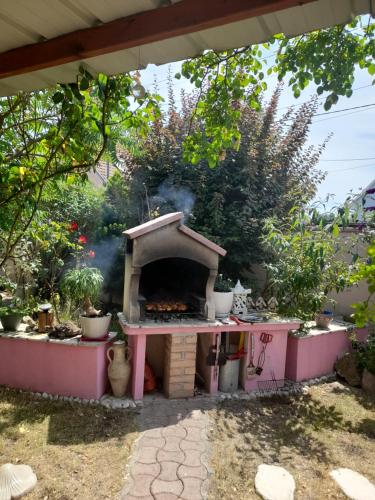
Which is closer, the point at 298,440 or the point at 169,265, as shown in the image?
the point at 298,440

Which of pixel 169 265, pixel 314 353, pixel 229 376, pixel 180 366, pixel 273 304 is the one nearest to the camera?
pixel 180 366

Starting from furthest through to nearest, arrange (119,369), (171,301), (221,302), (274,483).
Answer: (171,301) → (221,302) → (119,369) → (274,483)

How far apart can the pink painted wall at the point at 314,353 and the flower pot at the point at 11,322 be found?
12.7 ft

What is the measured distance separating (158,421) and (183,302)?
71.0 inches

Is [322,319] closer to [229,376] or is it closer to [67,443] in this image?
[229,376]

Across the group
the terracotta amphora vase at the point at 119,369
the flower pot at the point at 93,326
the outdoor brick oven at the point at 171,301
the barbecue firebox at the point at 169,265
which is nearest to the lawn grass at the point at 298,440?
the outdoor brick oven at the point at 171,301

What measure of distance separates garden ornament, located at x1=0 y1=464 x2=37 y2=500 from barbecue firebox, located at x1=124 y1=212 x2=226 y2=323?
1.93 meters

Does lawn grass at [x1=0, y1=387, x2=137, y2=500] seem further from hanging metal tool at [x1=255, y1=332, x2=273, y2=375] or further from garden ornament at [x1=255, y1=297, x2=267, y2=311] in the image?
garden ornament at [x1=255, y1=297, x2=267, y2=311]

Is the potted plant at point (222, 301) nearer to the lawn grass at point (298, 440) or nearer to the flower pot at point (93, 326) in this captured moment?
the lawn grass at point (298, 440)

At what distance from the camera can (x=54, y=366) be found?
4391mm

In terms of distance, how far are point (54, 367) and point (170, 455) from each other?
1944 millimetres

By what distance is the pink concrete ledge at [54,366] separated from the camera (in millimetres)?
4309

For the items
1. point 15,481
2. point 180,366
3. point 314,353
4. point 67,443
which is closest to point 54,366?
point 67,443

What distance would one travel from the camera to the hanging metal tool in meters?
4.91
